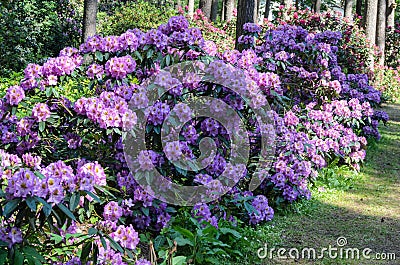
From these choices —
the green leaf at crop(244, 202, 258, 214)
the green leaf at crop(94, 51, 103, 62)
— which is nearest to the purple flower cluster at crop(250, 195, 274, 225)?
the green leaf at crop(244, 202, 258, 214)

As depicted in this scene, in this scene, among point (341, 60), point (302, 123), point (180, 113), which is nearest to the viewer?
point (180, 113)

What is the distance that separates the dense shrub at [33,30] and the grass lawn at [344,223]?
5.95 meters

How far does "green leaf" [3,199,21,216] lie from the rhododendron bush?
0.03 m

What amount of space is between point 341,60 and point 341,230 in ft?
18.8

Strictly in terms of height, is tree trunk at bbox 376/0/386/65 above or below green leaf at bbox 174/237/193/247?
above

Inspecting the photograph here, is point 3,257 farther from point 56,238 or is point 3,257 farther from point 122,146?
point 122,146

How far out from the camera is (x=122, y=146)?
3.71m

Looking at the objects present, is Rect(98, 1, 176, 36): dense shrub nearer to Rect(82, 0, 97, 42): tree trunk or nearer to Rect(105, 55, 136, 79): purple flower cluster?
Rect(82, 0, 97, 42): tree trunk

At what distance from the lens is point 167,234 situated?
3.51 metres

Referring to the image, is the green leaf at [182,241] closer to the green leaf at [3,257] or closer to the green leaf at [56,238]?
the green leaf at [56,238]

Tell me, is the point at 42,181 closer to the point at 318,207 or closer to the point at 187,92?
the point at 187,92

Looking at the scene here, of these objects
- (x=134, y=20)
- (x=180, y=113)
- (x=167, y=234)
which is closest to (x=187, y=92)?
(x=180, y=113)

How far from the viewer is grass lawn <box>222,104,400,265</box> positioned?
391 cm

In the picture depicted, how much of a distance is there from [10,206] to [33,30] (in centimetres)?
844
